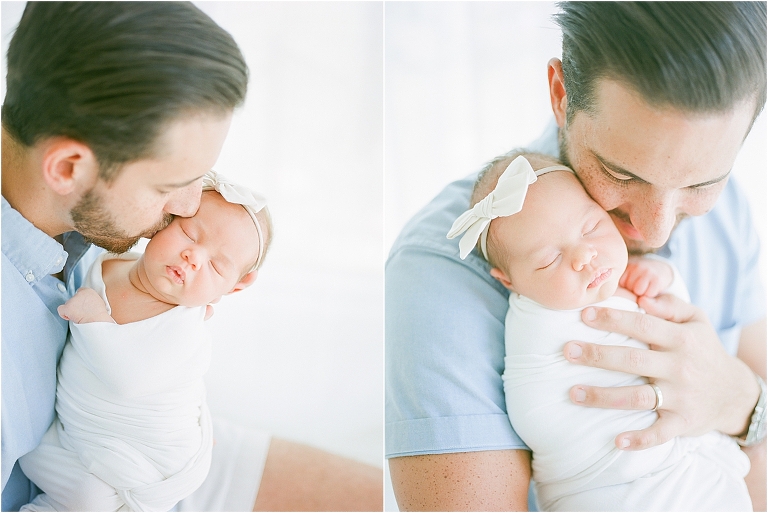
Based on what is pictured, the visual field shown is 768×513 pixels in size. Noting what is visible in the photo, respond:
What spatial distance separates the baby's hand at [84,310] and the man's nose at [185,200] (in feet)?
0.76

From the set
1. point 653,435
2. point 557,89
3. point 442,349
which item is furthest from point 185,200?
point 653,435

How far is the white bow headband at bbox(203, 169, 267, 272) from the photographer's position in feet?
4.23

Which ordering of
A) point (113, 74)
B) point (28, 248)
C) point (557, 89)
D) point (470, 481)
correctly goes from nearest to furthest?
point (113, 74)
point (28, 248)
point (470, 481)
point (557, 89)

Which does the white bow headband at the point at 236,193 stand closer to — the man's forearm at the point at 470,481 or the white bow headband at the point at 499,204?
the white bow headband at the point at 499,204

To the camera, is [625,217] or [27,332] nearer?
[27,332]

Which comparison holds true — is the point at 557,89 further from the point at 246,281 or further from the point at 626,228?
the point at 246,281

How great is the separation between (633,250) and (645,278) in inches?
2.8

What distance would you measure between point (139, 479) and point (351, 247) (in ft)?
2.13

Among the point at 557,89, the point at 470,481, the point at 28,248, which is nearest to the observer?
the point at 28,248

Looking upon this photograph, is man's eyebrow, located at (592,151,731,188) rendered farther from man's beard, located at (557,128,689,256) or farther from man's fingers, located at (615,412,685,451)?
man's fingers, located at (615,412,685,451)

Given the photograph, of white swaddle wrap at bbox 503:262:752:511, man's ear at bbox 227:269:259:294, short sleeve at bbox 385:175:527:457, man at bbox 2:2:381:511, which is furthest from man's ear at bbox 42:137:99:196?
white swaddle wrap at bbox 503:262:752:511

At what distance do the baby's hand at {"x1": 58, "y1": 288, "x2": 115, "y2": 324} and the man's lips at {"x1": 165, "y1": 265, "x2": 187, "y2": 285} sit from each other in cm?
14

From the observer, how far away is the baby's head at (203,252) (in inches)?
49.3

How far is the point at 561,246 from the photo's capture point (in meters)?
1.35
